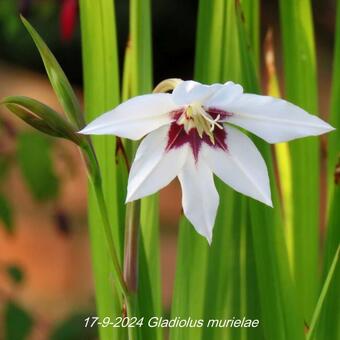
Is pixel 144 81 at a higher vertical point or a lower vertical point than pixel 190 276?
higher

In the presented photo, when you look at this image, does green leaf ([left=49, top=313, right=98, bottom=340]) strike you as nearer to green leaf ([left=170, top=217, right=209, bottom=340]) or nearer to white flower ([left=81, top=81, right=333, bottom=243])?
green leaf ([left=170, top=217, right=209, bottom=340])

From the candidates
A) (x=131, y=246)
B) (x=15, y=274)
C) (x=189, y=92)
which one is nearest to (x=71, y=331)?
(x=15, y=274)

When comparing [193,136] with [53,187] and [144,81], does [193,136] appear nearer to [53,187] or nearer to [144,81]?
[144,81]

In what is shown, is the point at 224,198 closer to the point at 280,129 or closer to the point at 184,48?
the point at 280,129

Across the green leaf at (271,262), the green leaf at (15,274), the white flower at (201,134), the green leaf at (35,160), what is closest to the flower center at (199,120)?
the white flower at (201,134)

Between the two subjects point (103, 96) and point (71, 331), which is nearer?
point (103, 96)

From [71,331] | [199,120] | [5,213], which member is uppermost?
[199,120]

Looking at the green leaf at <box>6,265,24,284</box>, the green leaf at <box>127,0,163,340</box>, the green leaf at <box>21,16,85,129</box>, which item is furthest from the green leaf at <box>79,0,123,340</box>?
the green leaf at <box>6,265,24,284</box>

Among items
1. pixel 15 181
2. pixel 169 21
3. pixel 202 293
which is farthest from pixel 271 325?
pixel 169 21
